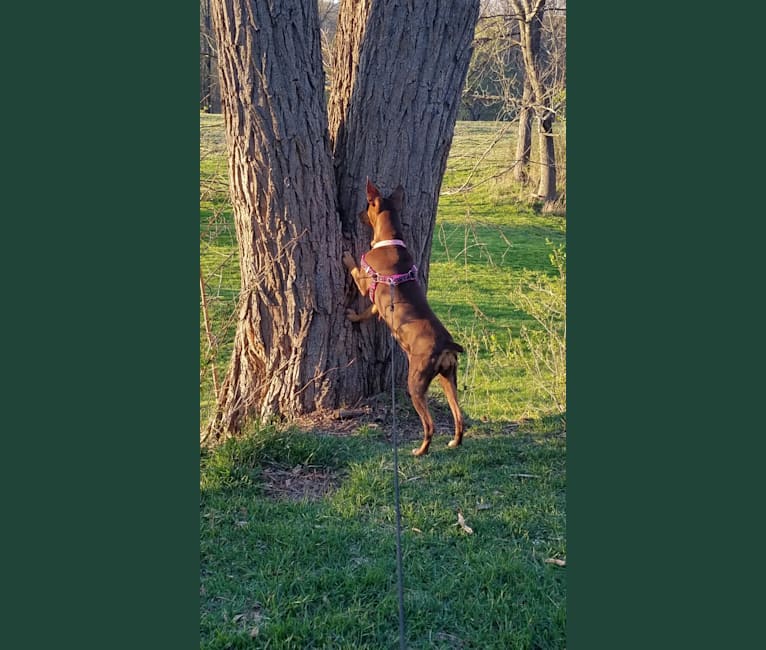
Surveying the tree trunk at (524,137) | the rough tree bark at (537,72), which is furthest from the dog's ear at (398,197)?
the tree trunk at (524,137)

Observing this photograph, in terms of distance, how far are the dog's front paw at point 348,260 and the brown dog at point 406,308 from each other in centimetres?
19

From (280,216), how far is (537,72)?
739cm

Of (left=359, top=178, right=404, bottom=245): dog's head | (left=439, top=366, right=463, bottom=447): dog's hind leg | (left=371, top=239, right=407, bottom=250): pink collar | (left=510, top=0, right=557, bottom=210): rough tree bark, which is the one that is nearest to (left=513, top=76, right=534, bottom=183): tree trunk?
(left=510, top=0, right=557, bottom=210): rough tree bark

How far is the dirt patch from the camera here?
5422mm

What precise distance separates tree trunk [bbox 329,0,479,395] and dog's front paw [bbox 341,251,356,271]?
0.27 ft

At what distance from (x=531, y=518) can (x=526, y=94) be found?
8717 millimetres

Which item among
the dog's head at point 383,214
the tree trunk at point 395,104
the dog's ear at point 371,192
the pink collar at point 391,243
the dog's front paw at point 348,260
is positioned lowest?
the dog's front paw at point 348,260

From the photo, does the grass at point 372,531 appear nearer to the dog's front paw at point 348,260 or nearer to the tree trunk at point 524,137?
the dog's front paw at point 348,260

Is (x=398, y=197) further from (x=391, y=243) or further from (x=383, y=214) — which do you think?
(x=391, y=243)

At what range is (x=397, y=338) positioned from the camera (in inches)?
220

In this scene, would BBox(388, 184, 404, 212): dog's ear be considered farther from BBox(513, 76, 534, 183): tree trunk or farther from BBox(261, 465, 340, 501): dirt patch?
BBox(513, 76, 534, 183): tree trunk

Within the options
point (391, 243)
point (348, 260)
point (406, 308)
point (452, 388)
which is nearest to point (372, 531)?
point (452, 388)

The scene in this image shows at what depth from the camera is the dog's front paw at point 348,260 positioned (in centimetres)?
618

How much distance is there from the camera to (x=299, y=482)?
5.59 meters
